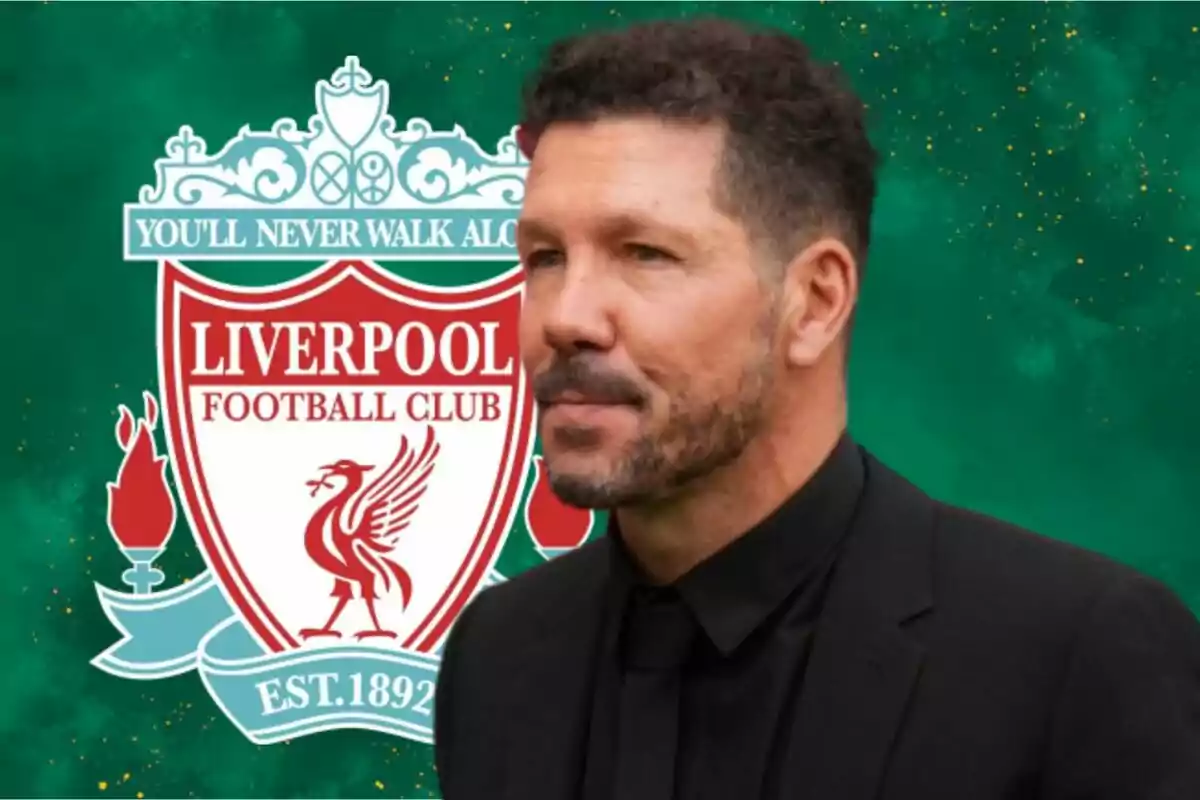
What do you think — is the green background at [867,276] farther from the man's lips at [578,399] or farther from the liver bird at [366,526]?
the man's lips at [578,399]

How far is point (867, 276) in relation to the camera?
163 cm

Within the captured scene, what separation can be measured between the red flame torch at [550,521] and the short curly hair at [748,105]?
30.8 inches

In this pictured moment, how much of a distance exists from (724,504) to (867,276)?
0.79 meters

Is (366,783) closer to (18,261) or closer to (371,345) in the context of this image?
(371,345)

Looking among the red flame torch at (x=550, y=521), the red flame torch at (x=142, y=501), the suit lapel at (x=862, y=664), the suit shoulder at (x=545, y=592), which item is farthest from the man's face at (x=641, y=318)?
the red flame torch at (x=142, y=501)

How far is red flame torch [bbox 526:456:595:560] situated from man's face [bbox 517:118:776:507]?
80 cm

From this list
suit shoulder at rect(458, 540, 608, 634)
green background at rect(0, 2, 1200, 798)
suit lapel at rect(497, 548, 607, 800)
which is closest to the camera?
suit lapel at rect(497, 548, 607, 800)

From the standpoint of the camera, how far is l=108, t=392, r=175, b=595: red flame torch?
1681 mm

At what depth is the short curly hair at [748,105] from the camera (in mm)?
878

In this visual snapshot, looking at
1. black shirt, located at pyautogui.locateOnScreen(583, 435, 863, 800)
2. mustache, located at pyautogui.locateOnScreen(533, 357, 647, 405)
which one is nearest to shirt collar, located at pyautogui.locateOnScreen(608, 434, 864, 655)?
black shirt, located at pyautogui.locateOnScreen(583, 435, 863, 800)

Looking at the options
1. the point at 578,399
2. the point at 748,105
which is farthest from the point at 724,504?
the point at 748,105

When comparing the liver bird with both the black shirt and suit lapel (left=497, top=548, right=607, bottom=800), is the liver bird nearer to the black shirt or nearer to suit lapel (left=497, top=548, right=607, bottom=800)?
suit lapel (left=497, top=548, right=607, bottom=800)

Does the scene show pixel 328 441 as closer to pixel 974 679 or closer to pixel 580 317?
pixel 580 317

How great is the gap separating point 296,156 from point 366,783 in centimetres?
82
